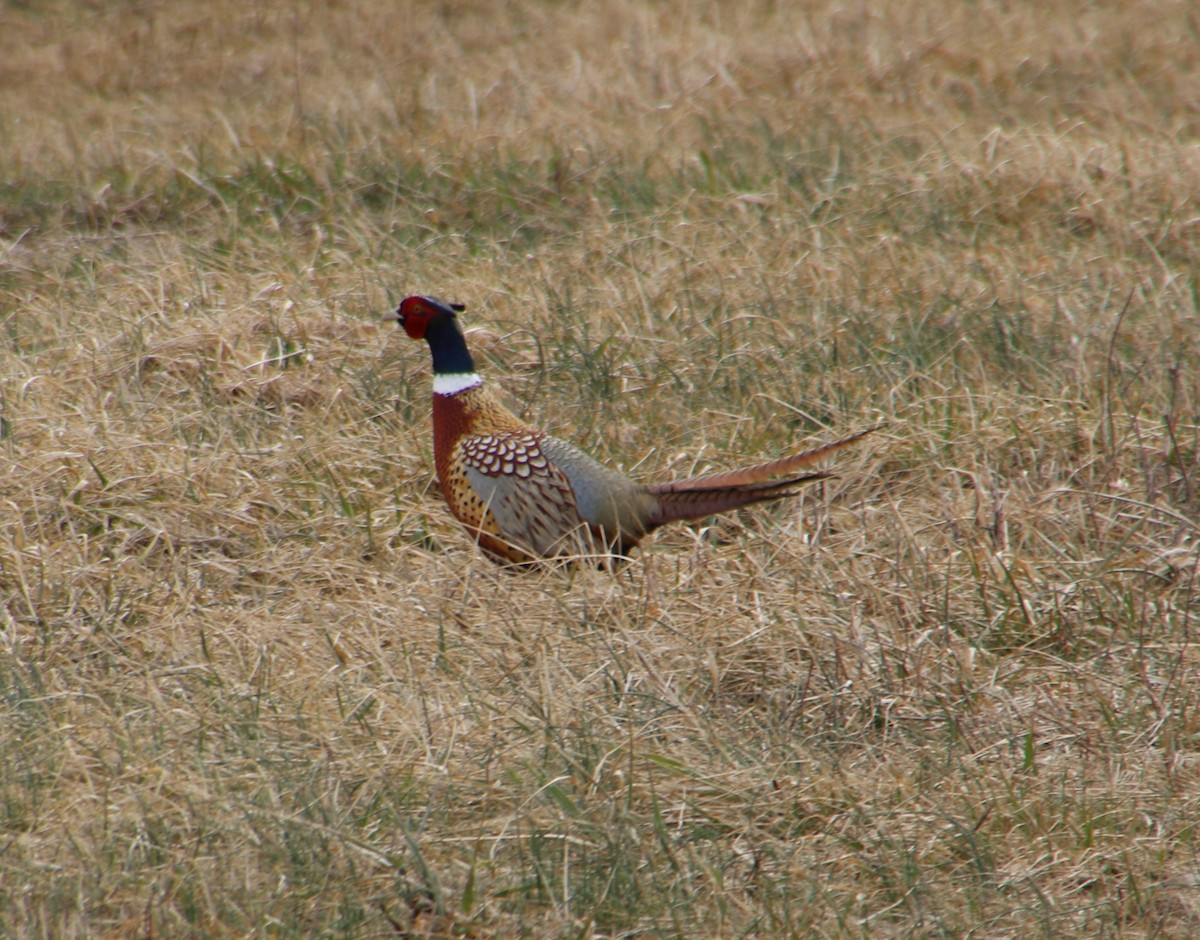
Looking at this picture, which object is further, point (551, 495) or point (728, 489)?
point (551, 495)

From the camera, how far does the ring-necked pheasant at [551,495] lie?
3431mm

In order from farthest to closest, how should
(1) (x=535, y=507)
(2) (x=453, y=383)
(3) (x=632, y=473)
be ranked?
(3) (x=632, y=473), (2) (x=453, y=383), (1) (x=535, y=507)

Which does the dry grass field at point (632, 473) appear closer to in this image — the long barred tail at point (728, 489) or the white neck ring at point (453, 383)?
the long barred tail at point (728, 489)

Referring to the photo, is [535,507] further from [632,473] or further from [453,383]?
[632,473]

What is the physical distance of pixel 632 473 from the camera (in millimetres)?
3930

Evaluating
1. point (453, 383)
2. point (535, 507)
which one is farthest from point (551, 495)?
point (453, 383)

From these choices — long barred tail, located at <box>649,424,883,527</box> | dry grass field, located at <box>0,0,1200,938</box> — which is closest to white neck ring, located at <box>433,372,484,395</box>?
dry grass field, located at <box>0,0,1200,938</box>

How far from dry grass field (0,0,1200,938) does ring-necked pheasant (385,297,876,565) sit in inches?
4.8

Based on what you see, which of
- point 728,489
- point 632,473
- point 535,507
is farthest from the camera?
point 632,473

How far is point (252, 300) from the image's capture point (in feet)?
15.5

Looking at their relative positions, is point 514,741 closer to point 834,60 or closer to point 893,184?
point 893,184

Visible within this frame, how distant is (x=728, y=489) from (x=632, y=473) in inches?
23.5

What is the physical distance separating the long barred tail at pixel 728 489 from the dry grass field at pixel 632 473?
14cm

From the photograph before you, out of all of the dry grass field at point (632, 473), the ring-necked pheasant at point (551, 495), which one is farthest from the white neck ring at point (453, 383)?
the dry grass field at point (632, 473)
